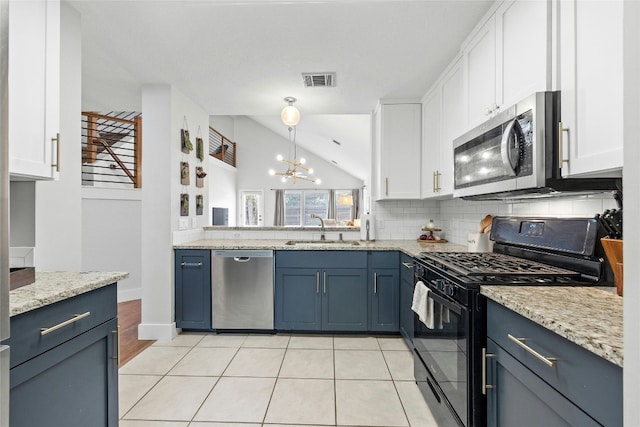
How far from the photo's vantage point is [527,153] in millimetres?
1392

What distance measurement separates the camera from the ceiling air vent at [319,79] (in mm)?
2771

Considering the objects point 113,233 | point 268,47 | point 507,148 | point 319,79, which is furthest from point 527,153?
point 113,233

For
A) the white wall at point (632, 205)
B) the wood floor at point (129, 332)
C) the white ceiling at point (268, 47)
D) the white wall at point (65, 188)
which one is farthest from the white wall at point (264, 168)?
the white wall at point (632, 205)

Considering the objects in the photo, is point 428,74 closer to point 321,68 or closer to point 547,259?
point 321,68

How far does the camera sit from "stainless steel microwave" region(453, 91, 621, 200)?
1311mm

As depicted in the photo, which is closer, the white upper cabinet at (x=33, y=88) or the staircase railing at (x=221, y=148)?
the white upper cabinet at (x=33, y=88)

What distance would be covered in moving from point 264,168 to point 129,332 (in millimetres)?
7954

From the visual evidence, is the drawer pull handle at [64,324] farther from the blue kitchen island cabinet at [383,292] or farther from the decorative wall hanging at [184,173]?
the blue kitchen island cabinet at [383,292]

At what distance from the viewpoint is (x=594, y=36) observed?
1112 mm


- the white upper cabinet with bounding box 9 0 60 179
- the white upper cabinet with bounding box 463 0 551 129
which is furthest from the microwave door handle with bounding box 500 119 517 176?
the white upper cabinet with bounding box 9 0 60 179

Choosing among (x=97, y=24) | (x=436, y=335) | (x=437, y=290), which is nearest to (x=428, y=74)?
(x=437, y=290)

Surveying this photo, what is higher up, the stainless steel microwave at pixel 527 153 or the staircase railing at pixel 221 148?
the staircase railing at pixel 221 148

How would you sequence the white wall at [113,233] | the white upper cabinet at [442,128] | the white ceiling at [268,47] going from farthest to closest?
the white wall at [113,233] < the white upper cabinet at [442,128] < the white ceiling at [268,47]

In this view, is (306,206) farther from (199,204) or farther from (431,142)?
(431,142)
